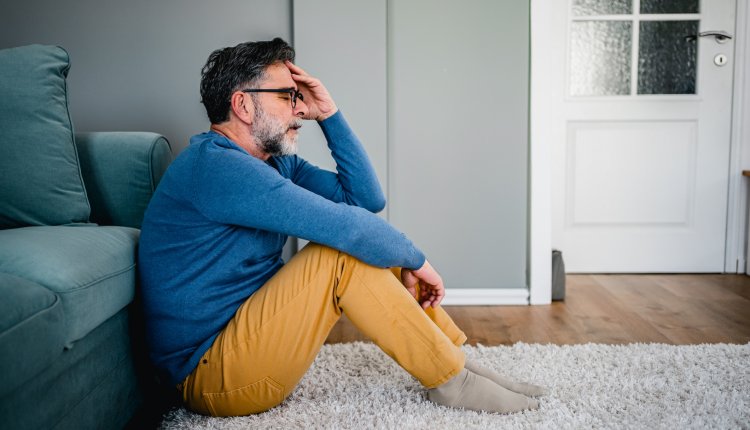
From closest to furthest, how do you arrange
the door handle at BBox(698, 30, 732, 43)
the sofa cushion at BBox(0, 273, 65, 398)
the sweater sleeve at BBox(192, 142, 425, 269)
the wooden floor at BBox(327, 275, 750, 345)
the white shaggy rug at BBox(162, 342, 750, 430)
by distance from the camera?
the sofa cushion at BBox(0, 273, 65, 398) < the sweater sleeve at BBox(192, 142, 425, 269) < the white shaggy rug at BBox(162, 342, 750, 430) < the wooden floor at BBox(327, 275, 750, 345) < the door handle at BBox(698, 30, 732, 43)

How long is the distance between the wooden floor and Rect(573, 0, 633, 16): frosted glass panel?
4.58 feet

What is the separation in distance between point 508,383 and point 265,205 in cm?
80

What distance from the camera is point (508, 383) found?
1604 mm

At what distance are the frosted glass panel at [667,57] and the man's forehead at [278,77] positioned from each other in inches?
91.6

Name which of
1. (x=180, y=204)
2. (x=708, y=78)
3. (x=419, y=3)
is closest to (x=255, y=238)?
(x=180, y=204)

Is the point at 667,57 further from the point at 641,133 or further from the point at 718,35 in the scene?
the point at 641,133

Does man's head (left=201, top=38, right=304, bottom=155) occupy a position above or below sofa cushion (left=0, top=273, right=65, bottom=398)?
above

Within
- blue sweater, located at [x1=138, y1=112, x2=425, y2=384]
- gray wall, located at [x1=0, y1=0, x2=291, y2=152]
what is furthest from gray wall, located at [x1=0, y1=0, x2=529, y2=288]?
blue sweater, located at [x1=138, y1=112, x2=425, y2=384]

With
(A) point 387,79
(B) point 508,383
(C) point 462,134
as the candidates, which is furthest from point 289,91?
(C) point 462,134

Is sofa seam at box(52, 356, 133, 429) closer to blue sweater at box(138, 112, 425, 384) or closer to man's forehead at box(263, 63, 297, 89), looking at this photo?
blue sweater at box(138, 112, 425, 384)

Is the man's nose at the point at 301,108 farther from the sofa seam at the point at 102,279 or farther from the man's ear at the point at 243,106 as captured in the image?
the sofa seam at the point at 102,279

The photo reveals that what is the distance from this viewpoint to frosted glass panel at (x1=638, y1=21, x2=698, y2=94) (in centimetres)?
318

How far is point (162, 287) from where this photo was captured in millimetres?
1411

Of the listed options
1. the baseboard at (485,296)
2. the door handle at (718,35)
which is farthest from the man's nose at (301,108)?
the door handle at (718,35)
